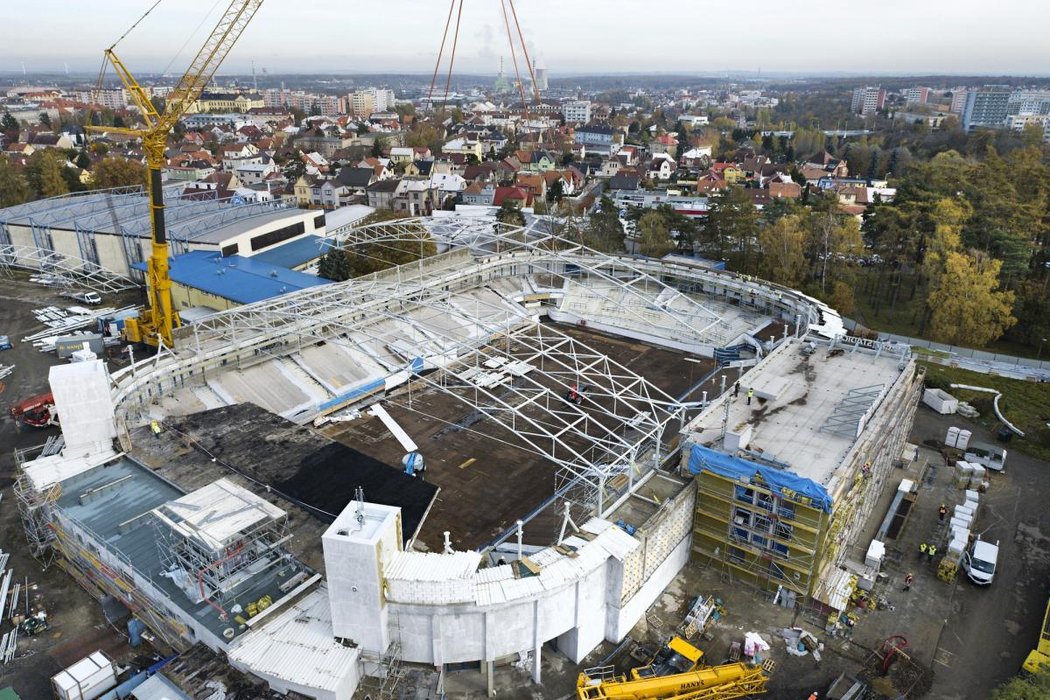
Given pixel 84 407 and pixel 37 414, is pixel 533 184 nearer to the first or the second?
pixel 37 414

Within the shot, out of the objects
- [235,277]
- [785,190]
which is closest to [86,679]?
[235,277]

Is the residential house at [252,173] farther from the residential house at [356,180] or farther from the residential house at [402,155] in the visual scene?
the residential house at [356,180]

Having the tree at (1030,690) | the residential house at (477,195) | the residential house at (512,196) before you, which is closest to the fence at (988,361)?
the tree at (1030,690)

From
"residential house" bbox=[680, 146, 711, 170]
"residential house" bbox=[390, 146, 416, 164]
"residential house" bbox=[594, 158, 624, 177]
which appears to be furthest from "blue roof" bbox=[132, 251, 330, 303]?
"residential house" bbox=[680, 146, 711, 170]

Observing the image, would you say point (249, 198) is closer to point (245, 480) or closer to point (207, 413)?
point (207, 413)

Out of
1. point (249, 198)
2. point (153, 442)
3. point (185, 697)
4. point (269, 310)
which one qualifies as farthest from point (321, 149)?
point (185, 697)

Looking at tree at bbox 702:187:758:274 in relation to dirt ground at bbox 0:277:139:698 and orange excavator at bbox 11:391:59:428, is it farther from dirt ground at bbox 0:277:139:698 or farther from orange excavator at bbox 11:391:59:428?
dirt ground at bbox 0:277:139:698
